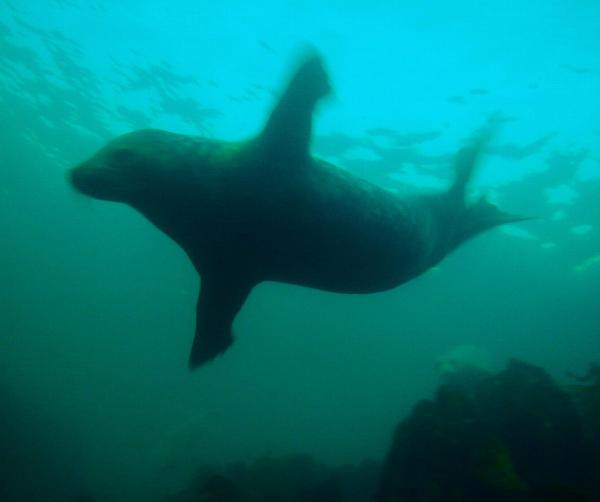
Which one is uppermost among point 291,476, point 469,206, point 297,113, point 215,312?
point 469,206

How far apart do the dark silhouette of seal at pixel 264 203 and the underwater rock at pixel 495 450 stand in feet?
10.4

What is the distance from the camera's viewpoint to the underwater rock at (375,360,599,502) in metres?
5.42

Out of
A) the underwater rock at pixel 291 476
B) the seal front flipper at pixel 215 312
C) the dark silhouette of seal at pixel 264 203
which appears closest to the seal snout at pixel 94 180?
the dark silhouette of seal at pixel 264 203

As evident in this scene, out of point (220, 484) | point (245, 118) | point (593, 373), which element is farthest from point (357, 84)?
point (220, 484)

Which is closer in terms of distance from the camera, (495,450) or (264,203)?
(264,203)

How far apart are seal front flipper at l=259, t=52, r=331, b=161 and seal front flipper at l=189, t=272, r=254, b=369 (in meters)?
1.44

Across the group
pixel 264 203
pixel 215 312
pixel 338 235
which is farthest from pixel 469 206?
pixel 215 312

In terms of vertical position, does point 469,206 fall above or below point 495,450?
above

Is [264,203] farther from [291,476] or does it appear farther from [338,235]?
[291,476]

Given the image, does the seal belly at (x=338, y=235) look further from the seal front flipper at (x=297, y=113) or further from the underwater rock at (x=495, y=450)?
the underwater rock at (x=495, y=450)

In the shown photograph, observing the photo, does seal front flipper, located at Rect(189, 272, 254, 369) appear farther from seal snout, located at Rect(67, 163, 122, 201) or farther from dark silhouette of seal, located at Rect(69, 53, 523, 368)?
seal snout, located at Rect(67, 163, 122, 201)

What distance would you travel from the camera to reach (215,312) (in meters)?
4.54

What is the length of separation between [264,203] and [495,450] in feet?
15.3

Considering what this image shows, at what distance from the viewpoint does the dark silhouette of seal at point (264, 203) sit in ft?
11.5
